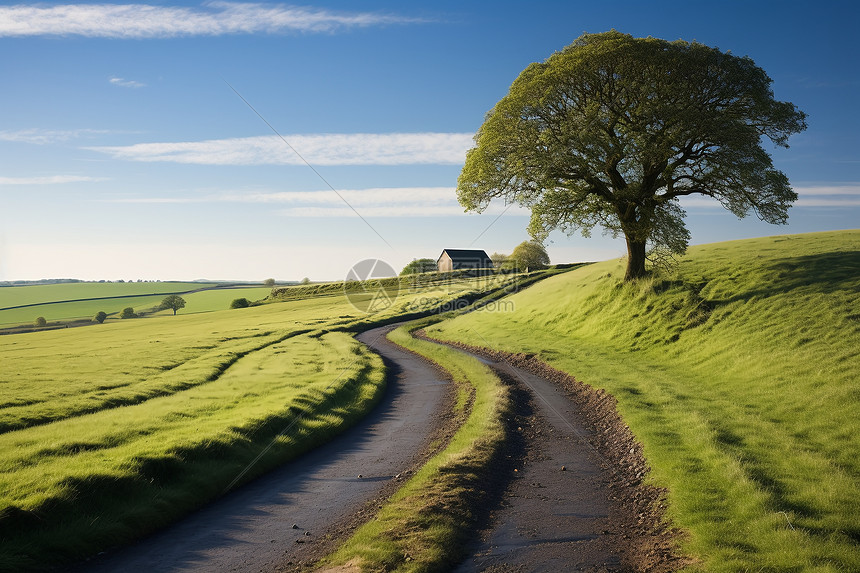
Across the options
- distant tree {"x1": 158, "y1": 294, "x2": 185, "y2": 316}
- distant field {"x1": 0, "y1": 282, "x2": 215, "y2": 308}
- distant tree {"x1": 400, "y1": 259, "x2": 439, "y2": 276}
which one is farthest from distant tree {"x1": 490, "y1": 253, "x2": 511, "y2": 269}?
distant field {"x1": 0, "y1": 282, "x2": 215, "y2": 308}

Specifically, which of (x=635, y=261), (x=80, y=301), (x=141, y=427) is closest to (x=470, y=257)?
Answer: (x=80, y=301)

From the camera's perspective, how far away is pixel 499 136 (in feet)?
115

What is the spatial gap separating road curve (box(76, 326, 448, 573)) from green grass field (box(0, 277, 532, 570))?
66 centimetres

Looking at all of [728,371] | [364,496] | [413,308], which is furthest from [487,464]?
[413,308]

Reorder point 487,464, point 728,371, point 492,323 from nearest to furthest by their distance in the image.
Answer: point 487,464 → point 728,371 → point 492,323

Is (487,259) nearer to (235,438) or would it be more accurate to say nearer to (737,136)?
(737,136)

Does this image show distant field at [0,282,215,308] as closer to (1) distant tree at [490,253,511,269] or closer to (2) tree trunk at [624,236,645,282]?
(1) distant tree at [490,253,511,269]

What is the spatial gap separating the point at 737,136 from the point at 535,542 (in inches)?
1174

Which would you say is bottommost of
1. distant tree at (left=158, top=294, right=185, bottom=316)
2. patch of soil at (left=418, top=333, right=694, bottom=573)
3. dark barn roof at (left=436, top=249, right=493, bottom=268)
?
patch of soil at (left=418, top=333, right=694, bottom=573)

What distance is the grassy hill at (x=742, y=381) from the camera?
988 cm

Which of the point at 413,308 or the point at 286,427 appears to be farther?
the point at 413,308

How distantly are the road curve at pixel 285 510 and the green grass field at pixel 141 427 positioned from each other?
2.15ft

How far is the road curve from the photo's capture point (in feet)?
32.6

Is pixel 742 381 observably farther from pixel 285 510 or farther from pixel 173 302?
pixel 173 302
